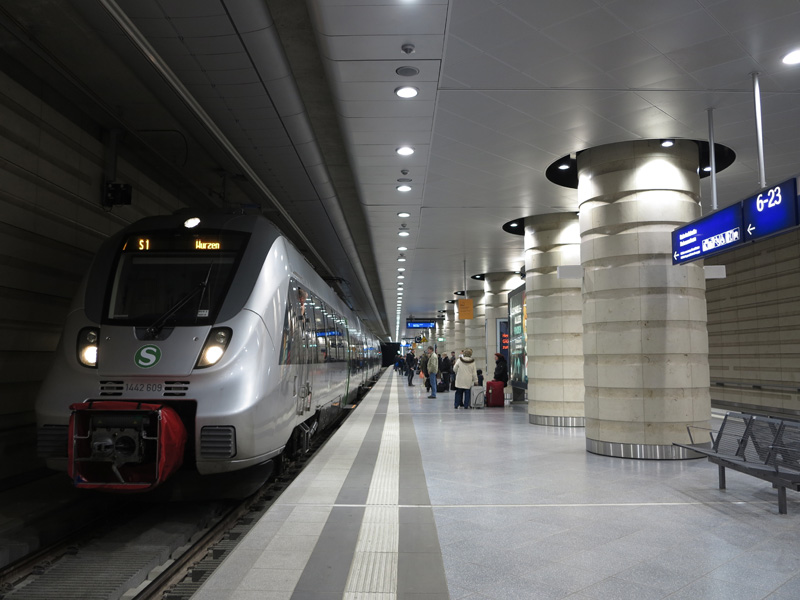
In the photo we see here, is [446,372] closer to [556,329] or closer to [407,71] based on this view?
[556,329]

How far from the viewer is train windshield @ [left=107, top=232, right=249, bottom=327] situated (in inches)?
230

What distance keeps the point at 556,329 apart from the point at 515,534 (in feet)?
29.2

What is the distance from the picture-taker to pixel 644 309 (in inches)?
341

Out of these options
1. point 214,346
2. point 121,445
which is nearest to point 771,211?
point 214,346

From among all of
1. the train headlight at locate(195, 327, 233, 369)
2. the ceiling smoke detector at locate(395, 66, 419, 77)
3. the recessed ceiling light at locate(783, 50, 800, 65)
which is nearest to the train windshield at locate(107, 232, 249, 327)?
the train headlight at locate(195, 327, 233, 369)

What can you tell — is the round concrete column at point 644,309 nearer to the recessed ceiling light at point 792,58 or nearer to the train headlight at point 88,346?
the recessed ceiling light at point 792,58

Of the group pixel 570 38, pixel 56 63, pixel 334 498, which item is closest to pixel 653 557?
pixel 334 498

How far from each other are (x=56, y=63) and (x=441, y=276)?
1762 cm

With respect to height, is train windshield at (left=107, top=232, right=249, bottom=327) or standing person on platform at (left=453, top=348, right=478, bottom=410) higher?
train windshield at (left=107, top=232, right=249, bottom=327)

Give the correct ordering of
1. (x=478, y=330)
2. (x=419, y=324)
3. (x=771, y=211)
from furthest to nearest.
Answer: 1. (x=419, y=324)
2. (x=478, y=330)
3. (x=771, y=211)

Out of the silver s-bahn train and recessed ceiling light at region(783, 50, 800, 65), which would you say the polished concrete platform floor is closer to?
the silver s-bahn train

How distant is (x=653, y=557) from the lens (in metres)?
4.44

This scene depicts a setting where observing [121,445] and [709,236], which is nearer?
[121,445]

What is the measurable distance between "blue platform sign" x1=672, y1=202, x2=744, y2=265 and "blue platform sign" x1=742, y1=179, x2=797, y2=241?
149 millimetres
